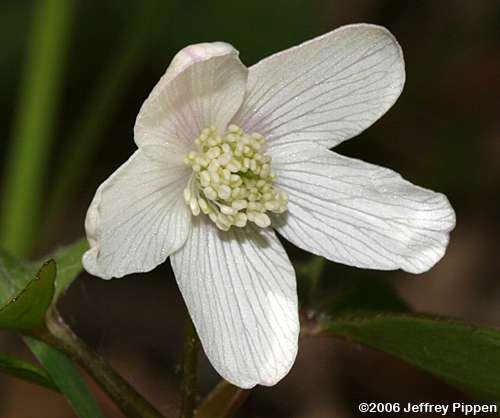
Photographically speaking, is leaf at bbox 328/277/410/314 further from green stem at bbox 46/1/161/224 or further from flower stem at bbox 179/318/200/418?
green stem at bbox 46/1/161/224

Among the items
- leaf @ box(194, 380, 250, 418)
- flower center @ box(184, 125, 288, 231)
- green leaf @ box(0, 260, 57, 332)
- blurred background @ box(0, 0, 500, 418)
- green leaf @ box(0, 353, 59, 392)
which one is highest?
flower center @ box(184, 125, 288, 231)

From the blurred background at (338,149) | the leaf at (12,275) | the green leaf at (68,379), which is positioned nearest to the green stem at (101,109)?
the blurred background at (338,149)

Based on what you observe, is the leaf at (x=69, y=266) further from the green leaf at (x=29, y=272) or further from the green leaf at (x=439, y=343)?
the green leaf at (x=439, y=343)

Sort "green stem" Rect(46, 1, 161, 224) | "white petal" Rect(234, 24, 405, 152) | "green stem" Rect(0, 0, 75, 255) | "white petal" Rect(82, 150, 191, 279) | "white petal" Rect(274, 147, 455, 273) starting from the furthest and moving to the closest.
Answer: "green stem" Rect(46, 1, 161, 224), "green stem" Rect(0, 0, 75, 255), "white petal" Rect(274, 147, 455, 273), "white petal" Rect(234, 24, 405, 152), "white petal" Rect(82, 150, 191, 279)

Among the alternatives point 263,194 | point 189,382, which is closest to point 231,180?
point 263,194

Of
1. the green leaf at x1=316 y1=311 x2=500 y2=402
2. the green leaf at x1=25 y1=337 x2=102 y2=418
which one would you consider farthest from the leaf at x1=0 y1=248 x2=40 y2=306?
the green leaf at x1=316 y1=311 x2=500 y2=402

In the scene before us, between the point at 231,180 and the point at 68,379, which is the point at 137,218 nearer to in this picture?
the point at 231,180

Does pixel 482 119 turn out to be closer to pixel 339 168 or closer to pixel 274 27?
pixel 274 27
